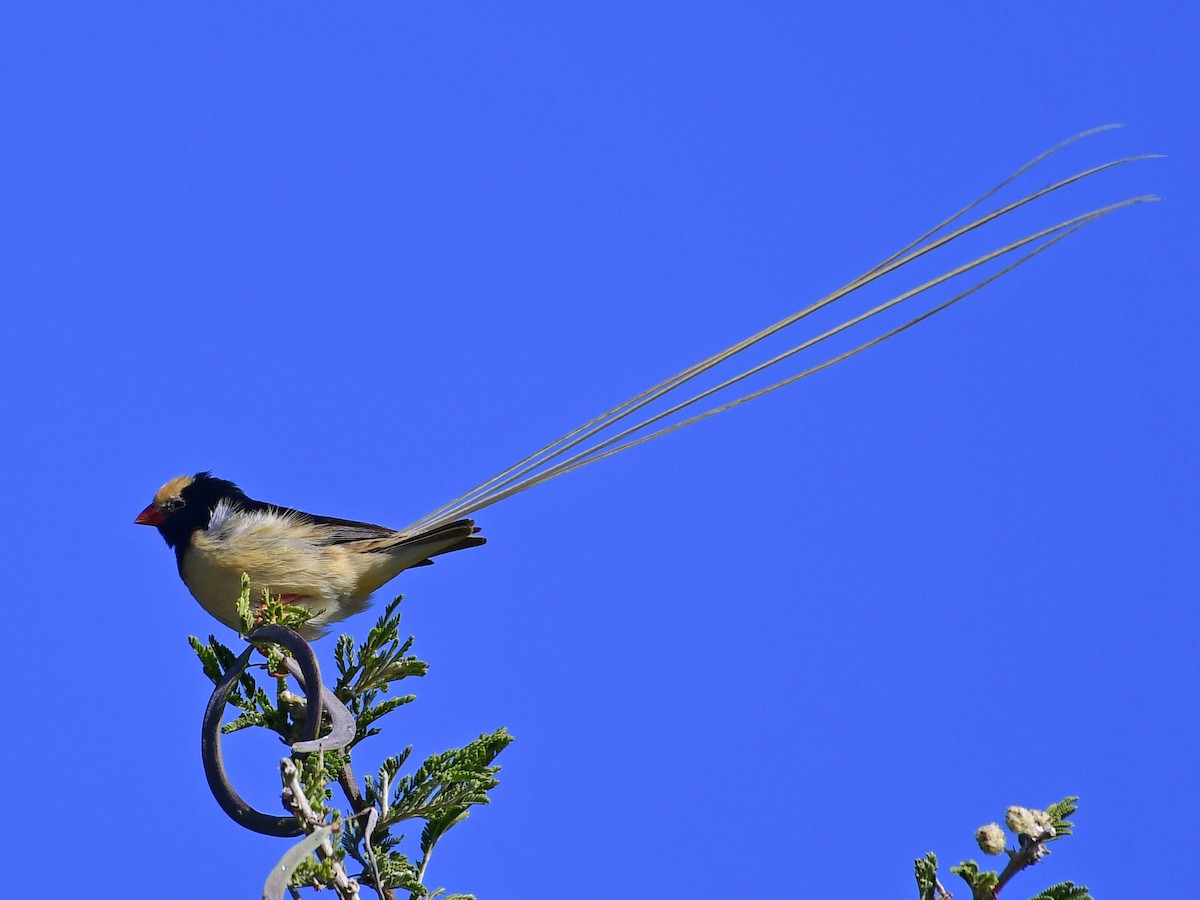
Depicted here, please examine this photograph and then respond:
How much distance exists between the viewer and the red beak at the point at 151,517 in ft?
19.4

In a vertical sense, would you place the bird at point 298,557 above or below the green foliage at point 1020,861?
above

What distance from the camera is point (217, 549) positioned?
18.0ft

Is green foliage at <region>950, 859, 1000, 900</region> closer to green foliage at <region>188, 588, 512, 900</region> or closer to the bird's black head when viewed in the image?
green foliage at <region>188, 588, 512, 900</region>

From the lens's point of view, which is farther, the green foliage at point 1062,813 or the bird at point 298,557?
the bird at point 298,557

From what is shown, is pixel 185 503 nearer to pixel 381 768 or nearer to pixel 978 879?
pixel 381 768

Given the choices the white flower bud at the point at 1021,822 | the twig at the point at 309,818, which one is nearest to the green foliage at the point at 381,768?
the twig at the point at 309,818

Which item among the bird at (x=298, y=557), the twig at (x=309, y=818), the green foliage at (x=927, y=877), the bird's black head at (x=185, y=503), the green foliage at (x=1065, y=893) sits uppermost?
the bird's black head at (x=185, y=503)

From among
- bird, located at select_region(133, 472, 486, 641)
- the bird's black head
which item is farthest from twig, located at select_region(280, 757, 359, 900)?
the bird's black head

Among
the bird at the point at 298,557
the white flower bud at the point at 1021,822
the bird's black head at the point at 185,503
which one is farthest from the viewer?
the bird's black head at the point at 185,503

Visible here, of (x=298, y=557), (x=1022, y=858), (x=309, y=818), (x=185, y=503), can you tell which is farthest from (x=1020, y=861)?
(x=185, y=503)

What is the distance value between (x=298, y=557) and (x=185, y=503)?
0.80 meters

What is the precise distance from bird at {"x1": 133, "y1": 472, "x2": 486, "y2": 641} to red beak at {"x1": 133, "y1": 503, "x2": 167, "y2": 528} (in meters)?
0.21

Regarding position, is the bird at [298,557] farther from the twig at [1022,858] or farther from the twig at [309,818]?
the twig at [1022,858]

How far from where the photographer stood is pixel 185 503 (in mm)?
5891
